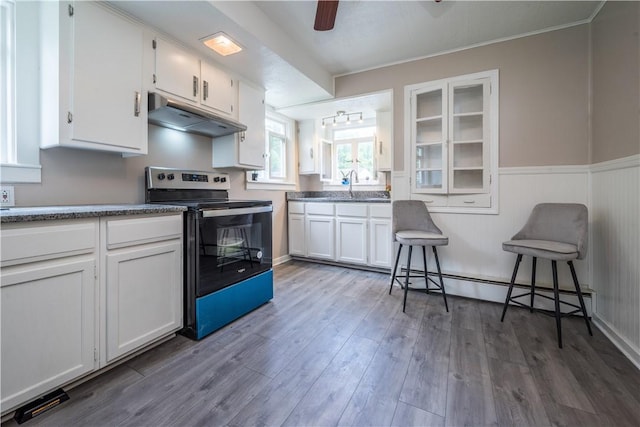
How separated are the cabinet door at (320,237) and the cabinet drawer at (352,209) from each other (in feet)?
0.55

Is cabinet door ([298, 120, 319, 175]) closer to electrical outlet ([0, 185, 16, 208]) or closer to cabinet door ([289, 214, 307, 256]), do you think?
cabinet door ([289, 214, 307, 256])

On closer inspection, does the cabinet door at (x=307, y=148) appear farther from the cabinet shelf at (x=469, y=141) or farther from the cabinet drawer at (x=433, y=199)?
the cabinet shelf at (x=469, y=141)

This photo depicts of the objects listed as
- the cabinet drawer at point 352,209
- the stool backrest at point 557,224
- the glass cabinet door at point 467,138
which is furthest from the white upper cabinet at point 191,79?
the stool backrest at point 557,224

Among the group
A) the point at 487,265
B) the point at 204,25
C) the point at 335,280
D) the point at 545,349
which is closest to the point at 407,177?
the point at 487,265

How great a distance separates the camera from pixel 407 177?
293cm

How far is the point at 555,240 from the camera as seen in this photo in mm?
2137

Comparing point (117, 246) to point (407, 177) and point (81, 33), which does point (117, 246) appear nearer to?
point (81, 33)

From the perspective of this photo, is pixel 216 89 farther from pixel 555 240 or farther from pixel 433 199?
pixel 555 240

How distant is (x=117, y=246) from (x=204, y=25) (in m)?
1.60

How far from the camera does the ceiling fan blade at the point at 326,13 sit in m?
1.61

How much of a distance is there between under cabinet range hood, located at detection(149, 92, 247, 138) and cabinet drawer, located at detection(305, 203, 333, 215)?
151cm

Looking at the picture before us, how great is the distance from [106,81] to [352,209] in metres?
2.59

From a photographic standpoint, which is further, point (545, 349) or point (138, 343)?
point (545, 349)

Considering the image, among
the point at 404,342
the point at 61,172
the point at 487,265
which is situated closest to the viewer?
the point at 61,172
